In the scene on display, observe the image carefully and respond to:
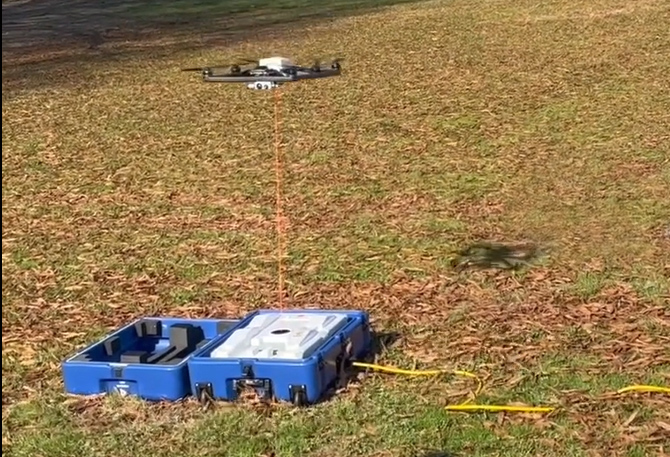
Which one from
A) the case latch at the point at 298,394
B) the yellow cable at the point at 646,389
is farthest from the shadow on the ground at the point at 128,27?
the yellow cable at the point at 646,389

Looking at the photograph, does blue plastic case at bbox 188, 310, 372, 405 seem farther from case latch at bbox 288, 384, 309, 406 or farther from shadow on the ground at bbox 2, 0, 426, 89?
shadow on the ground at bbox 2, 0, 426, 89

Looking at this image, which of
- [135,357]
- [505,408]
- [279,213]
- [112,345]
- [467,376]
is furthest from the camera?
[279,213]

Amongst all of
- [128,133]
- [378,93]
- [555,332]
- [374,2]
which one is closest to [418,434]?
[555,332]

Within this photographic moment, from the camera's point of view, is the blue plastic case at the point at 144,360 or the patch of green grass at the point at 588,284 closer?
the blue plastic case at the point at 144,360

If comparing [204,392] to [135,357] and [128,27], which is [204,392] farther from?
[128,27]

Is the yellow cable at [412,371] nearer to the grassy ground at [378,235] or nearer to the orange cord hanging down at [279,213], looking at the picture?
the grassy ground at [378,235]

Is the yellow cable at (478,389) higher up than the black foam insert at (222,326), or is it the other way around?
the black foam insert at (222,326)

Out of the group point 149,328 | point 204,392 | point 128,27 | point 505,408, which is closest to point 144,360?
point 149,328
